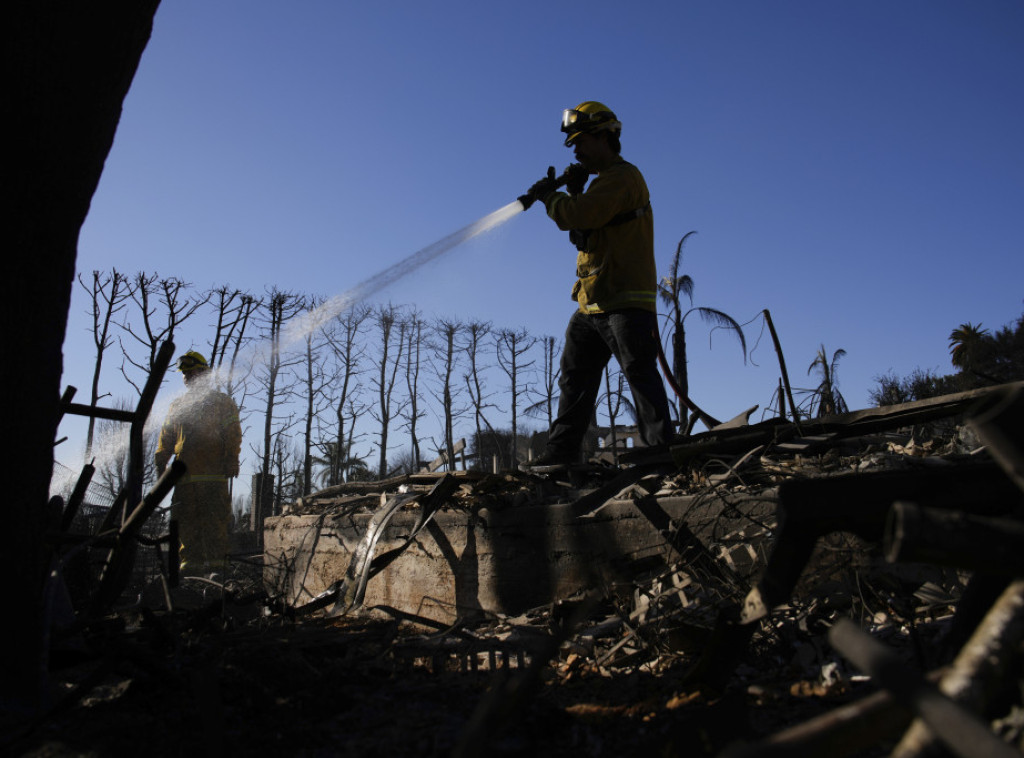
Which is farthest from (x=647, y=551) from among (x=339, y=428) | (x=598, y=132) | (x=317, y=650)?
(x=339, y=428)

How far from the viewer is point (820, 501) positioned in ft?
6.77

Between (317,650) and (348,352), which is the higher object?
(348,352)

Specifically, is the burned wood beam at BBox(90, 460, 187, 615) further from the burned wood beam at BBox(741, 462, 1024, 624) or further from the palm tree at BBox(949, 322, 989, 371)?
the palm tree at BBox(949, 322, 989, 371)

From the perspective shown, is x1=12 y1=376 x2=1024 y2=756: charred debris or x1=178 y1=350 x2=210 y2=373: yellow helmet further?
x1=178 y1=350 x2=210 y2=373: yellow helmet

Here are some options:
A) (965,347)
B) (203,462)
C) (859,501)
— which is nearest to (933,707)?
(859,501)

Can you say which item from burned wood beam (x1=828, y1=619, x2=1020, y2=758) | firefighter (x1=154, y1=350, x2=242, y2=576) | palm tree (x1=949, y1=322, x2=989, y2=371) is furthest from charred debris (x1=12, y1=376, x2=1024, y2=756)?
palm tree (x1=949, y1=322, x2=989, y2=371)

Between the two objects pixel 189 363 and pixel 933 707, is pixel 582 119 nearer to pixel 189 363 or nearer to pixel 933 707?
pixel 933 707

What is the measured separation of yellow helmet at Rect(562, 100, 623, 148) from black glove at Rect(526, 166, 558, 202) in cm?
37

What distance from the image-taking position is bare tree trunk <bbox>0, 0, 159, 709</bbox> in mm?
2580

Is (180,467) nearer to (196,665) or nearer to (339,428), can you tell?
(196,665)

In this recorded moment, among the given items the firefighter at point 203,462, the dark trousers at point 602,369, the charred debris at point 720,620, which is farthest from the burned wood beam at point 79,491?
the firefighter at point 203,462

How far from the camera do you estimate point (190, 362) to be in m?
8.98

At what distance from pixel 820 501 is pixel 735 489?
1855mm

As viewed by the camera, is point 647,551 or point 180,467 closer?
point 180,467
